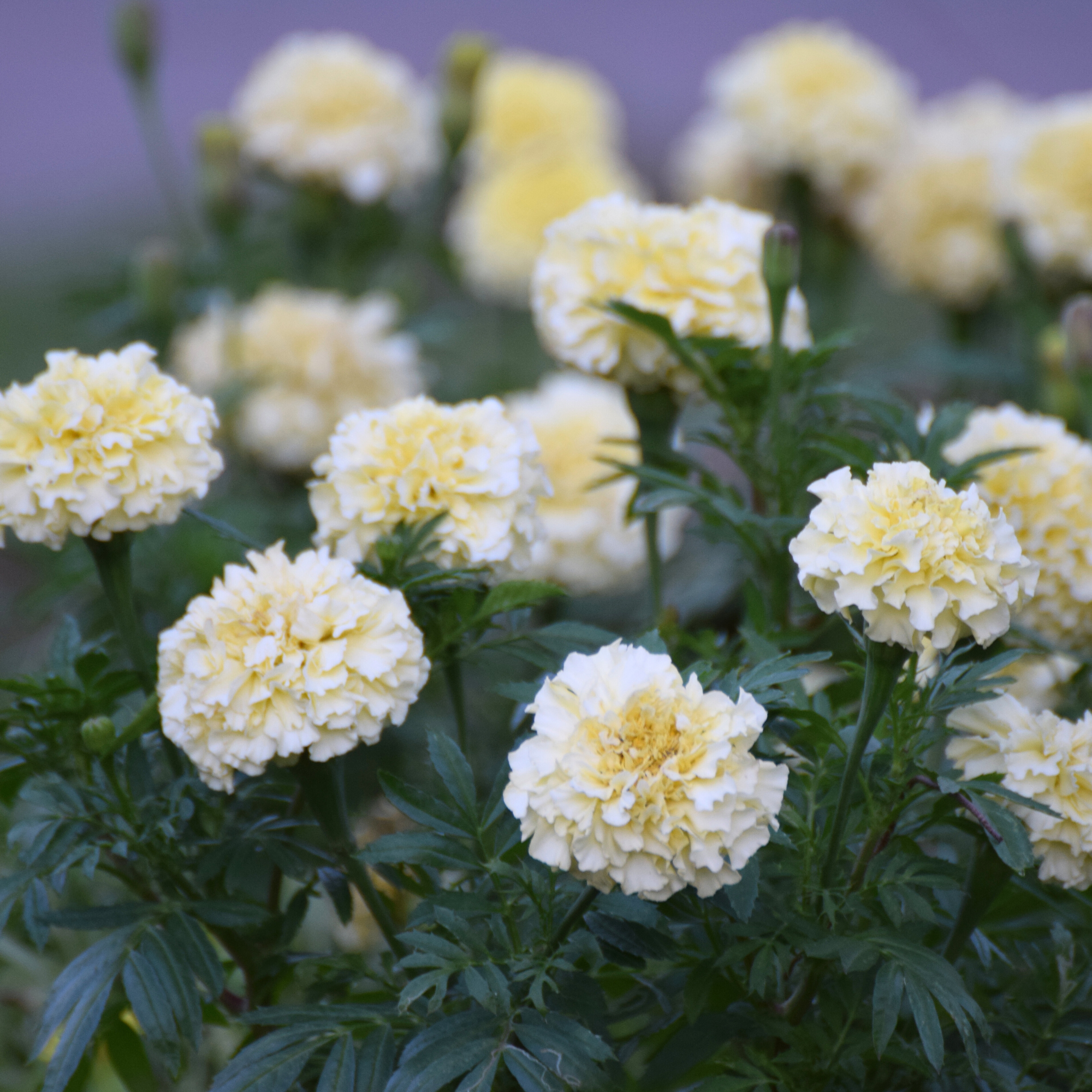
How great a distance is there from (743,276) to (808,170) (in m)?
0.94

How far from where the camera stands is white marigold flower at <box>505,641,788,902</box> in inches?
19.9

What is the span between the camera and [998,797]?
613 mm

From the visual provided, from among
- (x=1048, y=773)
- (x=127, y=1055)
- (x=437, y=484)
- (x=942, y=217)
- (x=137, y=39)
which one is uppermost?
(x=137, y=39)

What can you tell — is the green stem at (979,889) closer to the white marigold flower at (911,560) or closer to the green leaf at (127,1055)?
the white marigold flower at (911,560)

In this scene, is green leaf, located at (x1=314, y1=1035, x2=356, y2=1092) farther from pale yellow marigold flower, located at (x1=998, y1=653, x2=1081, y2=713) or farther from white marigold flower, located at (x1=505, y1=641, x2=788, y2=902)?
pale yellow marigold flower, located at (x1=998, y1=653, x2=1081, y2=713)

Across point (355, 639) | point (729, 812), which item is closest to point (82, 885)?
point (355, 639)

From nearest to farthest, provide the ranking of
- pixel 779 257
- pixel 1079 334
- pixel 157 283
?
pixel 779 257 < pixel 1079 334 < pixel 157 283

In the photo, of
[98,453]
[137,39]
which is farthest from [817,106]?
[98,453]

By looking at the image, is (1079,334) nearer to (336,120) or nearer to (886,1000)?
(886,1000)

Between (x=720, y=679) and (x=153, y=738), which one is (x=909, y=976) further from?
(x=153, y=738)

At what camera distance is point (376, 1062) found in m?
0.60

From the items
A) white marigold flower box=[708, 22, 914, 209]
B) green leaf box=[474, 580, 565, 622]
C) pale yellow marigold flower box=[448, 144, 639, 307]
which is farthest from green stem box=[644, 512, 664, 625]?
pale yellow marigold flower box=[448, 144, 639, 307]

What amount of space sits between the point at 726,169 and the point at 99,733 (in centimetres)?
164

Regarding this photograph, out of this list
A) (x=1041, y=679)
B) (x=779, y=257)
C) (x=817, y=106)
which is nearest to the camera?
(x=779, y=257)
